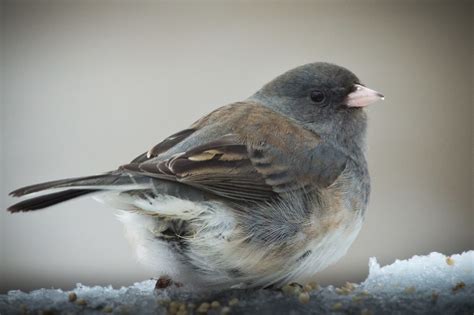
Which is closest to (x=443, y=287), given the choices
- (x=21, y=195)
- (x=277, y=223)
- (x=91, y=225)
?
(x=277, y=223)

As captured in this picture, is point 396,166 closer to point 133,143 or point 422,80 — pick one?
point 422,80

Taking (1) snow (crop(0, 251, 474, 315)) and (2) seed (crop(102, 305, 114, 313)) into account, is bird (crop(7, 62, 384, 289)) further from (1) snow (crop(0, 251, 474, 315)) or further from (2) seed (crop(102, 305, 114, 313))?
(2) seed (crop(102, 305, 114, 313))

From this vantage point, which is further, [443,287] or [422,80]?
[422,80]

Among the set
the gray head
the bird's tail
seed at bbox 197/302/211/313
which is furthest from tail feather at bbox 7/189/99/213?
the gray head

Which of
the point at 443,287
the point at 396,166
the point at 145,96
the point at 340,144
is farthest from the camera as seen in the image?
the point at 145,96

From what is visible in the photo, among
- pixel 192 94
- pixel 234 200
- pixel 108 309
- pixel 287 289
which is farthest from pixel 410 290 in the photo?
pixel 192 94

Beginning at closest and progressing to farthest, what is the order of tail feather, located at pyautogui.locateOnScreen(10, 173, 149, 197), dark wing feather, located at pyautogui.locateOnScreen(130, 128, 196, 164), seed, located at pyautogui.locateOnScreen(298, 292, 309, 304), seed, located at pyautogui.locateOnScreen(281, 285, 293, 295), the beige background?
1. tail feather, located at pyautogui.locateOnScreen(10, 173, 149, 197)
2. seed, located at pyautogui.locateOnScreen(298, 292, 309, 304)
3. seed, located at pyautogui.locateOnScreen(281, 285, 293, 295)
4. dark wing feather, located at pyautogui.locateOnScreen(130, 128, 196, 164)
5. the beige background
